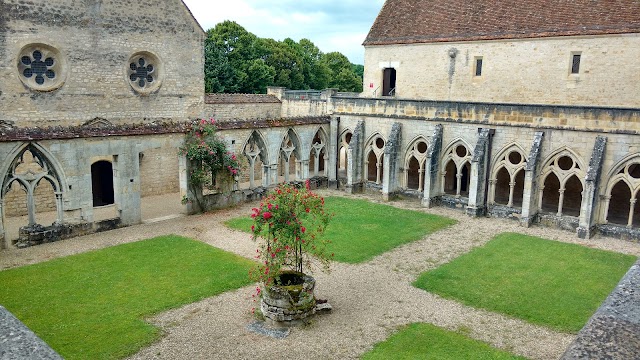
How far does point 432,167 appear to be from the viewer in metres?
19.6

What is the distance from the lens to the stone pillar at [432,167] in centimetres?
1956

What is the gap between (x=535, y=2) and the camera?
23.2 metres

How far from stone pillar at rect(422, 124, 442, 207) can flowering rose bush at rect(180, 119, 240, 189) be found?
24.8 feet

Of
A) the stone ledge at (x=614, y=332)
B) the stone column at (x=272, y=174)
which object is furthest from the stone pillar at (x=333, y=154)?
the stone ledge at (x=614, y=332)

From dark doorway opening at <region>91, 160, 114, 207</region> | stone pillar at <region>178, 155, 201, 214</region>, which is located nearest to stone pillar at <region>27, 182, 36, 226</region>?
stone pillar at <region>178, 155, 201, 214</region>

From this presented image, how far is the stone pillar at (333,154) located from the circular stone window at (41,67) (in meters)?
11.4

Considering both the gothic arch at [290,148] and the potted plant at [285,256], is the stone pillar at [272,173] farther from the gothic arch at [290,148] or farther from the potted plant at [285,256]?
the potted plant at [285,256]

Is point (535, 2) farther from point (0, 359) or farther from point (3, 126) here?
point (0, 359)

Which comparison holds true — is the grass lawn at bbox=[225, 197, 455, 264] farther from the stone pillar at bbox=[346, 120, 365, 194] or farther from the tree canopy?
the tree canopy

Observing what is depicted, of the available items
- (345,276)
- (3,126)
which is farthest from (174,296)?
(3,126)

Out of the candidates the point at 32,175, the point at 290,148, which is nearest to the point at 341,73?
the point at 290,148

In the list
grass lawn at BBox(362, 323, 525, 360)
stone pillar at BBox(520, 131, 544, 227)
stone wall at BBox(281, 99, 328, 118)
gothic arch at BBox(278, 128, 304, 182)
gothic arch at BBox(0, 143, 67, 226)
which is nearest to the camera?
grass lawn at BBox(362, 323, 525, 360)

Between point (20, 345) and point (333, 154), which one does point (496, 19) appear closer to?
point (333, 154)

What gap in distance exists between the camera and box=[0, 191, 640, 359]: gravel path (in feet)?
28.7
